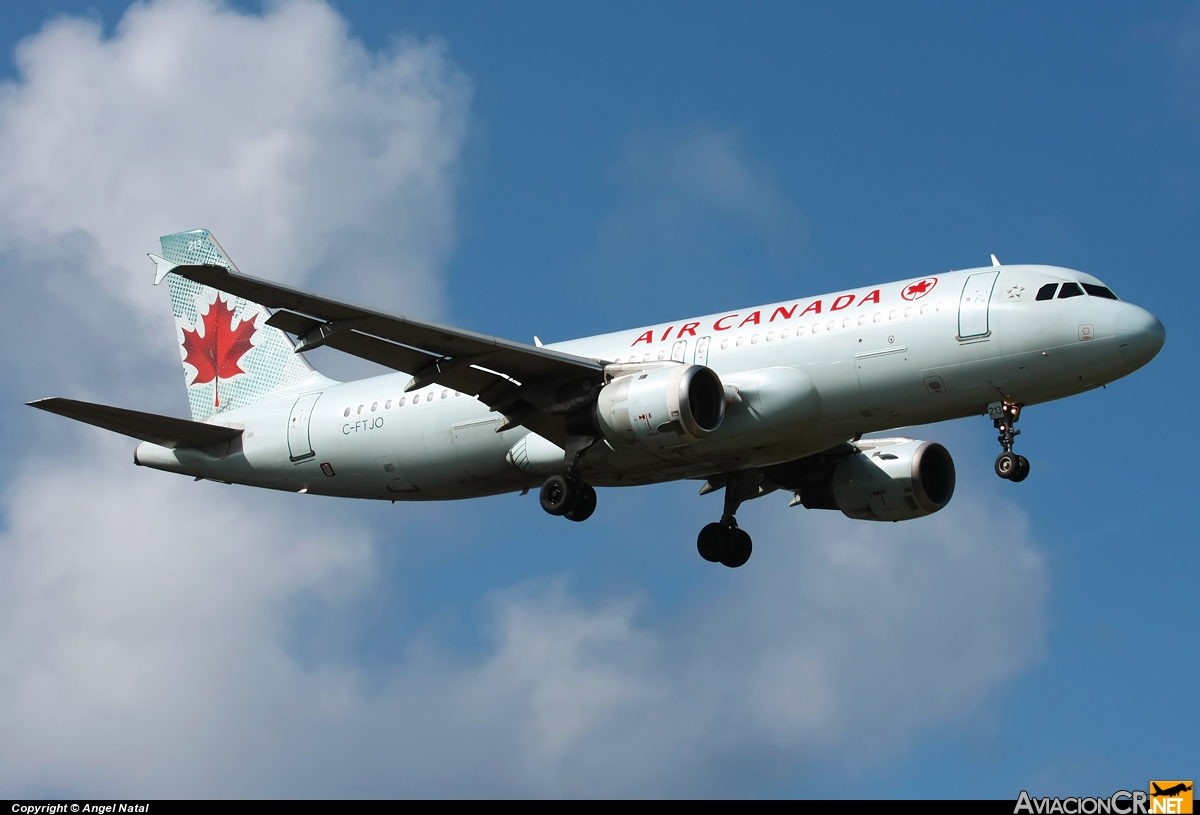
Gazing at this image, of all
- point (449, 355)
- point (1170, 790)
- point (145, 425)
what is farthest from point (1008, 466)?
point (145, 425)

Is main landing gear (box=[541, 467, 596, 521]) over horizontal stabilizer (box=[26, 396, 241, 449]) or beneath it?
beneath

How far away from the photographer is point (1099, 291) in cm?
3244

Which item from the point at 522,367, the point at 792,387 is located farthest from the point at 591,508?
the point at 792,387

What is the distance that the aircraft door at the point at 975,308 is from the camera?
105ft

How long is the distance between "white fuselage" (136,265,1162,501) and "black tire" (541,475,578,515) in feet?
2.12

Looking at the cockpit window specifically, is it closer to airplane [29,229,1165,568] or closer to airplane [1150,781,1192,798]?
airplane [29,229,1165,568]

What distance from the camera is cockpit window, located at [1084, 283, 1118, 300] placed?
32250mm

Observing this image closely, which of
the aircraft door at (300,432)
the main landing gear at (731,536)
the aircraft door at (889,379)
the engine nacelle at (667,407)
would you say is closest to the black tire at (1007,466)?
the aircraft door at (889,379)

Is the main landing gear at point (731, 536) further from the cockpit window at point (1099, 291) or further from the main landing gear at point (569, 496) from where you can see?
the cockpit window at point (1099, 291)

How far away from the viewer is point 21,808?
25688 mm

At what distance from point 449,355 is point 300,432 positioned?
7436mm

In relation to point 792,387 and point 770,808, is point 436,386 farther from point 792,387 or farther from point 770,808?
point 770,808

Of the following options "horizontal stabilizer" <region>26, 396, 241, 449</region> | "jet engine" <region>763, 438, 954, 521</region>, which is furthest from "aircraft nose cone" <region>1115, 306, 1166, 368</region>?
"horizontal stabilizer" <region>26, 396, 241, 449</region>

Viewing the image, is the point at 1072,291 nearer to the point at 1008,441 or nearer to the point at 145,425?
the point at 1008,441
